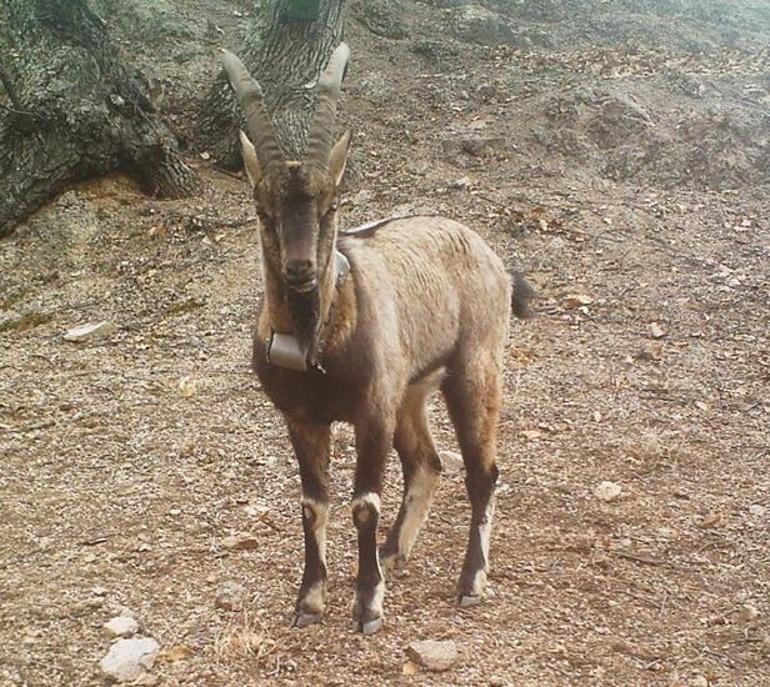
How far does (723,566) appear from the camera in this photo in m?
4.92

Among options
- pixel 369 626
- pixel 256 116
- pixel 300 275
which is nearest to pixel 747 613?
pixel 369 626

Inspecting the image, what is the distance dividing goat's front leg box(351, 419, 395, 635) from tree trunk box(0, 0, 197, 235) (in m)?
5.49

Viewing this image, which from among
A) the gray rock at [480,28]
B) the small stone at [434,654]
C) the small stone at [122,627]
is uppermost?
the gray rock at [480,28]

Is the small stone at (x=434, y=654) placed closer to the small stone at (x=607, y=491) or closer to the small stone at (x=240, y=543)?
the small stone at (x=240, y=543)

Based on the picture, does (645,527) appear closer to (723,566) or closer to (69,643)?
(723,566)

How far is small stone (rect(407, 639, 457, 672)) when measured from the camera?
13.4 ft

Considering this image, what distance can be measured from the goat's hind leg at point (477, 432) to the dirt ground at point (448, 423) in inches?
9.6

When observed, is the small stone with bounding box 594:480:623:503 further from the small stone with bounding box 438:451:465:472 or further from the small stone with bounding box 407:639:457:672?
the small stone with bounding box 407:639:457:672

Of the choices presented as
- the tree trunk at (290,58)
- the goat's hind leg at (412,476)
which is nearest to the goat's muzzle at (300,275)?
the goat's hind leg at (412,476)

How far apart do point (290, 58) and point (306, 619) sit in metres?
6.15

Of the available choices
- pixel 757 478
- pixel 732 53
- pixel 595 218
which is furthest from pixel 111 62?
pixel 732 53

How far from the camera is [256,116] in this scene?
4074 millimetres

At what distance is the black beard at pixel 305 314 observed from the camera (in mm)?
3909

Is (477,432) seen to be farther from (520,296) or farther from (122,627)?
(122,627)
